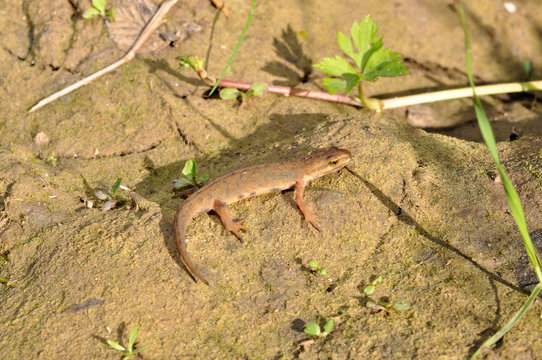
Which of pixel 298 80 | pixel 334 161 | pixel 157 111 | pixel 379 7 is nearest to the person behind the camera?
pixel 334 161

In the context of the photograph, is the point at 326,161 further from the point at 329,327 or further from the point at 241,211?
the point at 329,327

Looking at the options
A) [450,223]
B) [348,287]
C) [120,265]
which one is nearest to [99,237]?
[120,265]

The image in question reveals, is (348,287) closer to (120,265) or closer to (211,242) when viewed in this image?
(211,242)

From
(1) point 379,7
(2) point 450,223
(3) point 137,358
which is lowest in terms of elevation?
(3) point 137,358

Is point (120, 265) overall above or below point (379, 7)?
below

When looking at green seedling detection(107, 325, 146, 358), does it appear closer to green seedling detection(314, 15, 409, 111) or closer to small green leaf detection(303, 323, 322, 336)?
small green leaf detection(303, 323, 322, 336)

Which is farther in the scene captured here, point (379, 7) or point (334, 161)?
point (379, 7)

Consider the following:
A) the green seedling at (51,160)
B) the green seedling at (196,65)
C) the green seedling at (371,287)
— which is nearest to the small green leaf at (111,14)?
the green seedling at (196,65)

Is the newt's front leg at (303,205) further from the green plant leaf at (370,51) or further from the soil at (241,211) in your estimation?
the green plant leaf at (370,51)
